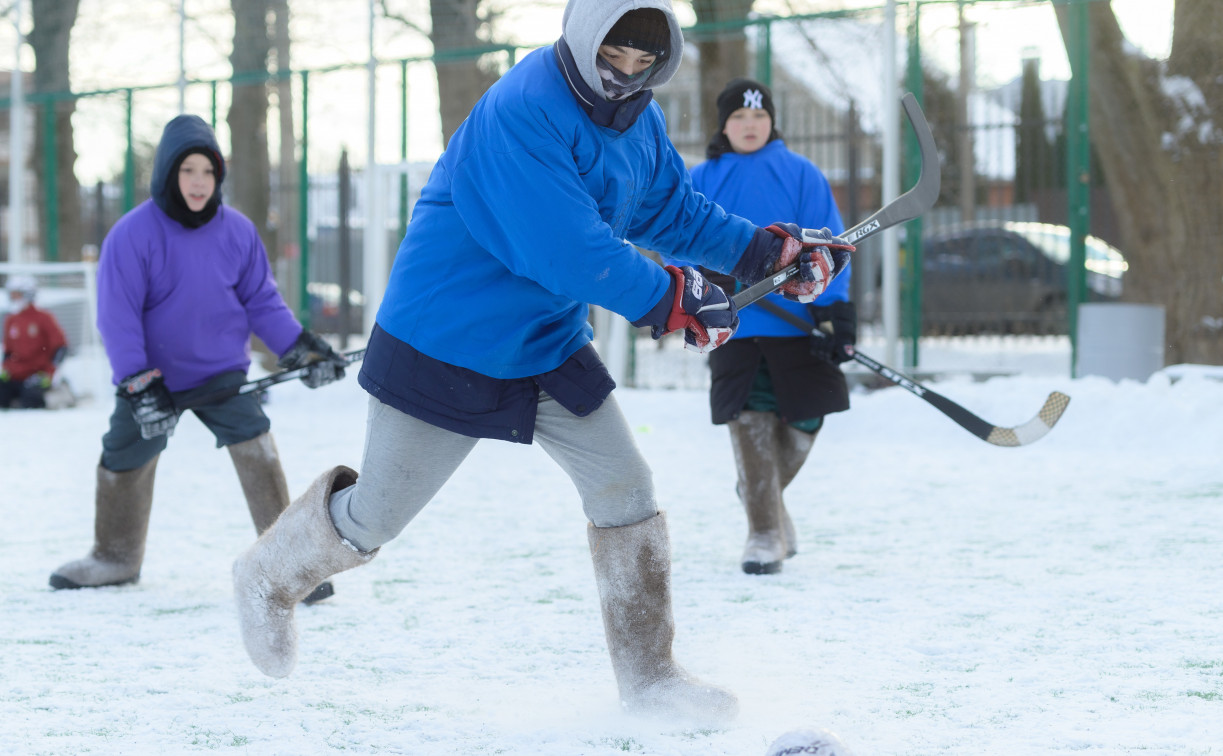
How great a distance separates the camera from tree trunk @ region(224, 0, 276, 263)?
1188 centimetres

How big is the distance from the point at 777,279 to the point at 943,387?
16.9 ft

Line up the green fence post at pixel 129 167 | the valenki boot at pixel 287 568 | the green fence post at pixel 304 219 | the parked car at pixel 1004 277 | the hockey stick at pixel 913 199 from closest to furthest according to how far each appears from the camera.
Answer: the valenki boot at pixel 287 568 < the hockey stick at pixel 913 199 < the parked car at pixel 1004 277 < the green fence post at pixel 304 219 < the green fence post at pixel 129 167

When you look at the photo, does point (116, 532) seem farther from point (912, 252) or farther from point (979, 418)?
point (912, 252)

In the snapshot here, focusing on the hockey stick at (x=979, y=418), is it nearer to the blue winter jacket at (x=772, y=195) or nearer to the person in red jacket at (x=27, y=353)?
the blue winter jacket at (x=772, y=195)

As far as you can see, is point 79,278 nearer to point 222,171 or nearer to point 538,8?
point 538,8

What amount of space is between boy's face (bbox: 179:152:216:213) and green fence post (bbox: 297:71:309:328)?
6463 mm

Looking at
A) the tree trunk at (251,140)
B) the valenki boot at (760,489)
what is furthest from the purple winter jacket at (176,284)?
the tree trunk at (251,140)

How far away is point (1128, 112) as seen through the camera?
818 cm

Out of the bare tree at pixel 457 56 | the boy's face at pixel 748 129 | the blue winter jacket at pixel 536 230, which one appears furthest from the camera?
the bare tree at pixel 457 56

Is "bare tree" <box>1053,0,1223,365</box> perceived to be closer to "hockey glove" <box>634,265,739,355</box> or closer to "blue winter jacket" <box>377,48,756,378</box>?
"blue winter jacket" <box>377,48,756,378</box>

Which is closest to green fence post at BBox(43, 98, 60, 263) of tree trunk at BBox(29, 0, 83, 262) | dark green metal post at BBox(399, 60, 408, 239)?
tree trunk at BBox(29, 0, 83, 262)

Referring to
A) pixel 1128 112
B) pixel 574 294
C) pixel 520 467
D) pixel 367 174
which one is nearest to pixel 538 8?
pixel 367 174

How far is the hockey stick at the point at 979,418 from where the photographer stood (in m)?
3.68

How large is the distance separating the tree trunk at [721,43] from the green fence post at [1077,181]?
7.20 feet
